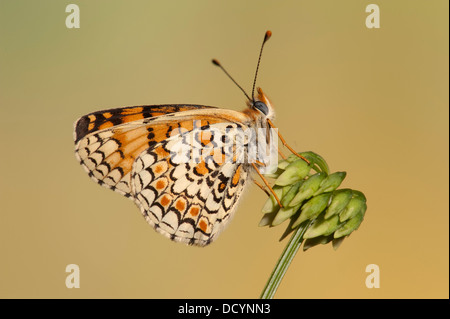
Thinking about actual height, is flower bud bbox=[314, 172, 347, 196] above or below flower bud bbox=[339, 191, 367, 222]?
above

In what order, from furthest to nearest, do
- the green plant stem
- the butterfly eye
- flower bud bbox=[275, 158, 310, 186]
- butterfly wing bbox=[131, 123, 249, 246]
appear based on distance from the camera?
the butterfly eye → butterfly wing bbox=[131, 123, 249, 246] → flower bud bbox=[275, 158, 310, 186] → the green plant stem

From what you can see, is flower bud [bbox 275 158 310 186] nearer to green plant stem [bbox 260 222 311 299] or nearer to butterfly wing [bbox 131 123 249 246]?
green plant stem [bbox 260 222 311 299]

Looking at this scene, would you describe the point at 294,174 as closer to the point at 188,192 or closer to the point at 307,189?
the point at 307,189

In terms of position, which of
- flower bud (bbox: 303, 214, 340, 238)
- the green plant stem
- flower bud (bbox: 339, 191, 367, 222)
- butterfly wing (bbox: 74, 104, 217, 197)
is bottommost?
the green plant stem

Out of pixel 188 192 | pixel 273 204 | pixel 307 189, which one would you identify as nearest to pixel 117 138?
pixel 188 192

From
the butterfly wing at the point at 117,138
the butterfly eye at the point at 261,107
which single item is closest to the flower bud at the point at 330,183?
the butterfly eye at the point at 261,107

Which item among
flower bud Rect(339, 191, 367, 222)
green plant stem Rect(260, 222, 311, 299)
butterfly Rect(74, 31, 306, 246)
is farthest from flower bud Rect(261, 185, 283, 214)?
butterfly Rect(74, 31, 306, 246)

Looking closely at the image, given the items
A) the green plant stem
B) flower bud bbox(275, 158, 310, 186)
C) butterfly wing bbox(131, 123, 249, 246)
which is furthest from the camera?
butterfly wing bbox(131, 123, 249, 246)

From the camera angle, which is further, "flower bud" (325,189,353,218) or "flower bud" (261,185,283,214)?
"flower bud" (261,185,283,214)
